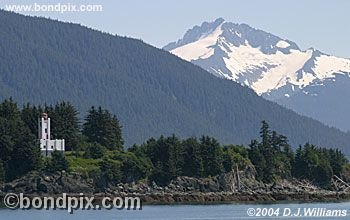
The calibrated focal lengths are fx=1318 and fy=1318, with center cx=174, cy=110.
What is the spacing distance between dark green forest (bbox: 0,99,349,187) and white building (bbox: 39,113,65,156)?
132 cm

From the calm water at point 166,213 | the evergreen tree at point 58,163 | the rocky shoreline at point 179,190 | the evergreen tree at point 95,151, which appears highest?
the evergreen tree at point 95,151

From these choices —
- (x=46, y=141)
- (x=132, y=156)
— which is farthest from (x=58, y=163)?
(x=46, y=141)

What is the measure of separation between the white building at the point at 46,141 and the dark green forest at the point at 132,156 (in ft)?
4.33

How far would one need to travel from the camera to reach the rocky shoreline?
138 metres

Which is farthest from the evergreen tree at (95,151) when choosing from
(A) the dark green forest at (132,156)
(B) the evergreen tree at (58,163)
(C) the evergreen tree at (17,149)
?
(B) the evergreen tree at (58,163)

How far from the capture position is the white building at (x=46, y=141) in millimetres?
151000

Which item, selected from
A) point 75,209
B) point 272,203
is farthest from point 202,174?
point 75,209

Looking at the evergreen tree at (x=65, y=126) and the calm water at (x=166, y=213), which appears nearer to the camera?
the calm water at (x=166, y=213)

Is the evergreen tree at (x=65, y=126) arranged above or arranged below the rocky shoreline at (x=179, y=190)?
above

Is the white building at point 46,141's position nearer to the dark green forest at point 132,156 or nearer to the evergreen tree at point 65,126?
the dark green forest at point 132,156

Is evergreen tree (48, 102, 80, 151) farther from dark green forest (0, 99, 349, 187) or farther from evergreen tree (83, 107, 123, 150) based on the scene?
evergreen tree (83, 107, 123, 150)

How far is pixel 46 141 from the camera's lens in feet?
504

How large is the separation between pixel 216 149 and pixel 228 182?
4708 mm

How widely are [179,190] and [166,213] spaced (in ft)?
101
